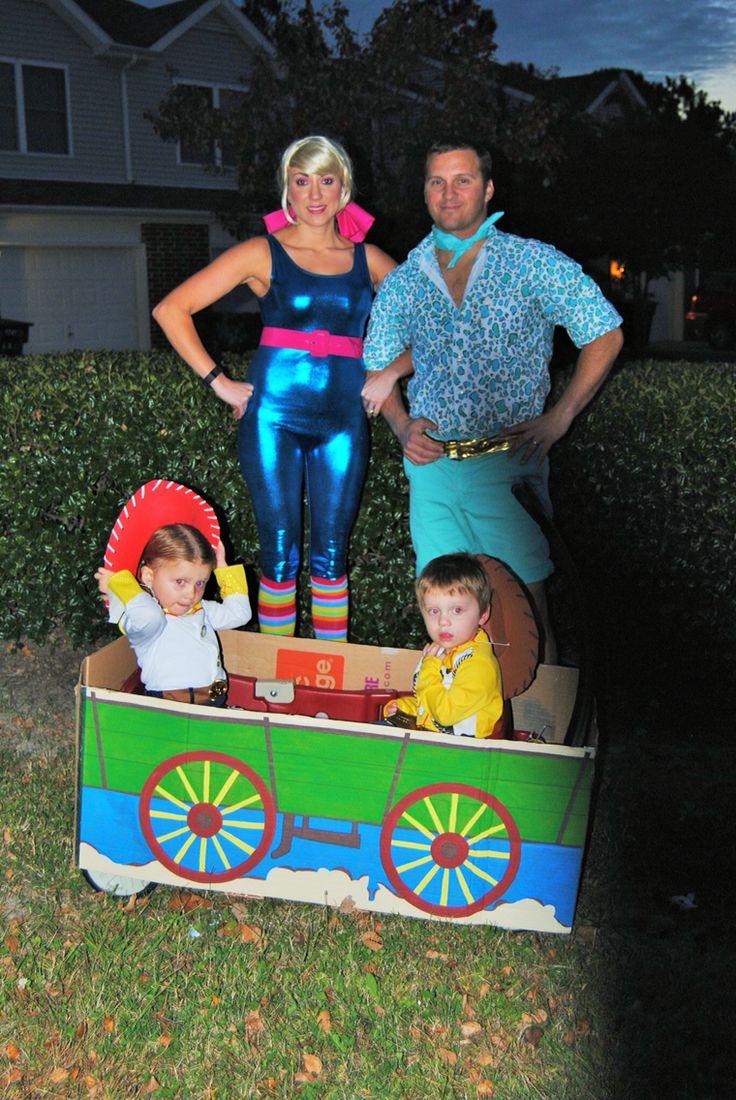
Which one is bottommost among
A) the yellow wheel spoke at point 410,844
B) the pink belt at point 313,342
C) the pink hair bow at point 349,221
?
the yellow wheel spoke at point 410,844

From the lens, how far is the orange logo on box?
4012 mm

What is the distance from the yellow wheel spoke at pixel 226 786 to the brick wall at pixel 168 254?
1893cm

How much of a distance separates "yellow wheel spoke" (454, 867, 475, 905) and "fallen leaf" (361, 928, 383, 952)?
0.31 meters

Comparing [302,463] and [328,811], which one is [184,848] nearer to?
[328,811]

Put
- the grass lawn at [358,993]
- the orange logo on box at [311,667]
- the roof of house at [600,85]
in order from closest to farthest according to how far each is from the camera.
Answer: the grass lawn at [358,993]
the orange logo on box at [311,667]
the roof of house at [600,85]

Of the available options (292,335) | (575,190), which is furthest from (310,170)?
(575,190)

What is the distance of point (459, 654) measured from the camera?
3348mm

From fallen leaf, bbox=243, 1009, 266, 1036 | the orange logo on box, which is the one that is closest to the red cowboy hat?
the orange logo on box

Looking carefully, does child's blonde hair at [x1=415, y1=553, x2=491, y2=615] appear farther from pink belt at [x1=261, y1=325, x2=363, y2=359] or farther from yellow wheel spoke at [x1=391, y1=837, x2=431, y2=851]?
pink belt at [x1=261, y1=325, x2=363, y2=359]

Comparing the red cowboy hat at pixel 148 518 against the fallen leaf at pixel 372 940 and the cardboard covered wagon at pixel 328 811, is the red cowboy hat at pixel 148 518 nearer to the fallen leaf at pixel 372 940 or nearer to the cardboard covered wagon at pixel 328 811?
the cardboard covered wagon at pixel 328 811

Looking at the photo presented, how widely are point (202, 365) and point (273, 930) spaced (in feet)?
6.32

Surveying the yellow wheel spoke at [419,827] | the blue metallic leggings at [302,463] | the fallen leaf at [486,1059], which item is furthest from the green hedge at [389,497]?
the fallen leaf at [486,1059]

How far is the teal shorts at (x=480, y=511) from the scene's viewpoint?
11.7 feet

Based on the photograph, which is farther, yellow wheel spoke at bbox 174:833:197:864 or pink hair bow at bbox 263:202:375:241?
pink hair bow at bbox 263:202:375:241
